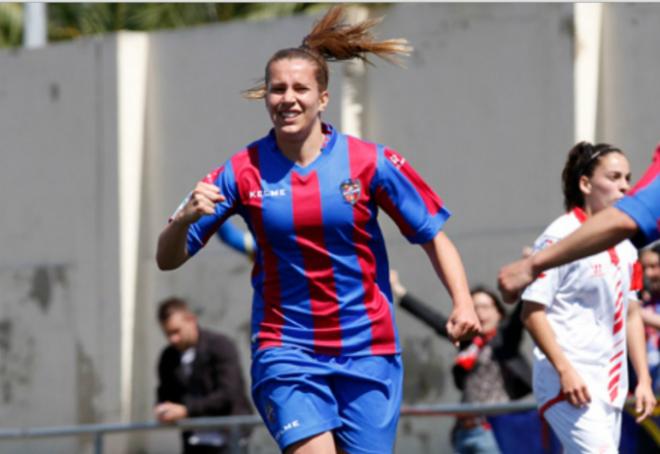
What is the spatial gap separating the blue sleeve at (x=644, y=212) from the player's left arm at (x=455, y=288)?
4.80 feet

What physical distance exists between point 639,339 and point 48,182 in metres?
10.7

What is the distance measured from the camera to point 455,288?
6906 mm

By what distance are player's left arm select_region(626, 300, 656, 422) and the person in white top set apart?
0.88 ft

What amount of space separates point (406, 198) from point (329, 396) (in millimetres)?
821

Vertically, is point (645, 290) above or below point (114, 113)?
below

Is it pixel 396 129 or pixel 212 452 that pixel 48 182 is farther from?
pixel 212 452

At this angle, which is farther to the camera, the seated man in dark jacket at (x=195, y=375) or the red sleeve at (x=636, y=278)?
the seated man in dark jacket at (x=195, y=375)

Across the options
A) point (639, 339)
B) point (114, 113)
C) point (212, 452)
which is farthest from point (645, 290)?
point (114, 113)

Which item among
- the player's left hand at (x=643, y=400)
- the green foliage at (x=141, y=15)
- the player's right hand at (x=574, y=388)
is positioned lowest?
the player's left hand at (x=643, y=400)

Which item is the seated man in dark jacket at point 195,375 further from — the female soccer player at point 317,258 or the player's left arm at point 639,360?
the female soccer player at point 317,258

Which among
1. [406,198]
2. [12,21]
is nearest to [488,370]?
[406,198]

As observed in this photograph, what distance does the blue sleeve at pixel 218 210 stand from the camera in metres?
6.99

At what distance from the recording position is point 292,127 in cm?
688

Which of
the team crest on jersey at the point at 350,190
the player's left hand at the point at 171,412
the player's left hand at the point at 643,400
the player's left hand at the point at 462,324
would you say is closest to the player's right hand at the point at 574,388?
the player's left hand at the point at 643,400
